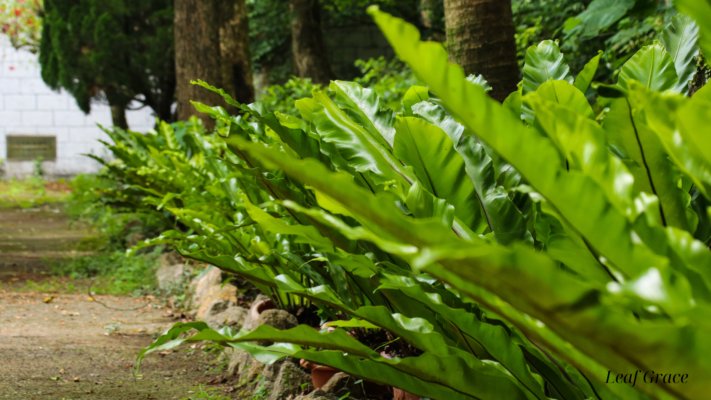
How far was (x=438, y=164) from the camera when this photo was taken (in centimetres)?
105

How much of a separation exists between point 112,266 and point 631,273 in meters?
4.40

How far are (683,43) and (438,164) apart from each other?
68 cm

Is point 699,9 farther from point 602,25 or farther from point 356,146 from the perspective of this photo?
point 602,25

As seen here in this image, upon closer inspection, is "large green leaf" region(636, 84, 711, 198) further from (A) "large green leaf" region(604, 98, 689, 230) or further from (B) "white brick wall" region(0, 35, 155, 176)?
(B) "white brick wall" region(0, 35, 155, 176)

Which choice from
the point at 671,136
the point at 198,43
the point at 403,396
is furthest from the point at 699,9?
the point at 198,43

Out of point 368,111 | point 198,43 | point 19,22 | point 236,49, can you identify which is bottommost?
point 368,111

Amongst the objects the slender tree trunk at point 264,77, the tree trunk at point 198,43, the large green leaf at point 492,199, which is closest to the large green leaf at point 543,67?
the large green leaf at point 492,199

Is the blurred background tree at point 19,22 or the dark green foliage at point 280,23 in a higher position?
the blurred background tree at point 19,22

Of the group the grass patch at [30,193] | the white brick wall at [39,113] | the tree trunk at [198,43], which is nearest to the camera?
the tree trunk at [198,43]

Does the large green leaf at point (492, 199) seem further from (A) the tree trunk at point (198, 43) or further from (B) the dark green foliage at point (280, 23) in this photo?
(B) the dark green foliage at point (280, 23)

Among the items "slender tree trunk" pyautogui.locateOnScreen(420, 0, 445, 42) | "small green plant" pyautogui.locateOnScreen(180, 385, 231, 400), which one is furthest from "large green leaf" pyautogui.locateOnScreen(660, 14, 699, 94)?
"slender tree trunk" pyautogui.locateOnScreen(420, 0, 445, 42)

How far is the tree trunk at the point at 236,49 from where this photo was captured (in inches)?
226

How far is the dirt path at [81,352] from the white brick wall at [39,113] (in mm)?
9477

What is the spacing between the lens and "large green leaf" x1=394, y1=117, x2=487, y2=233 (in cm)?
104
